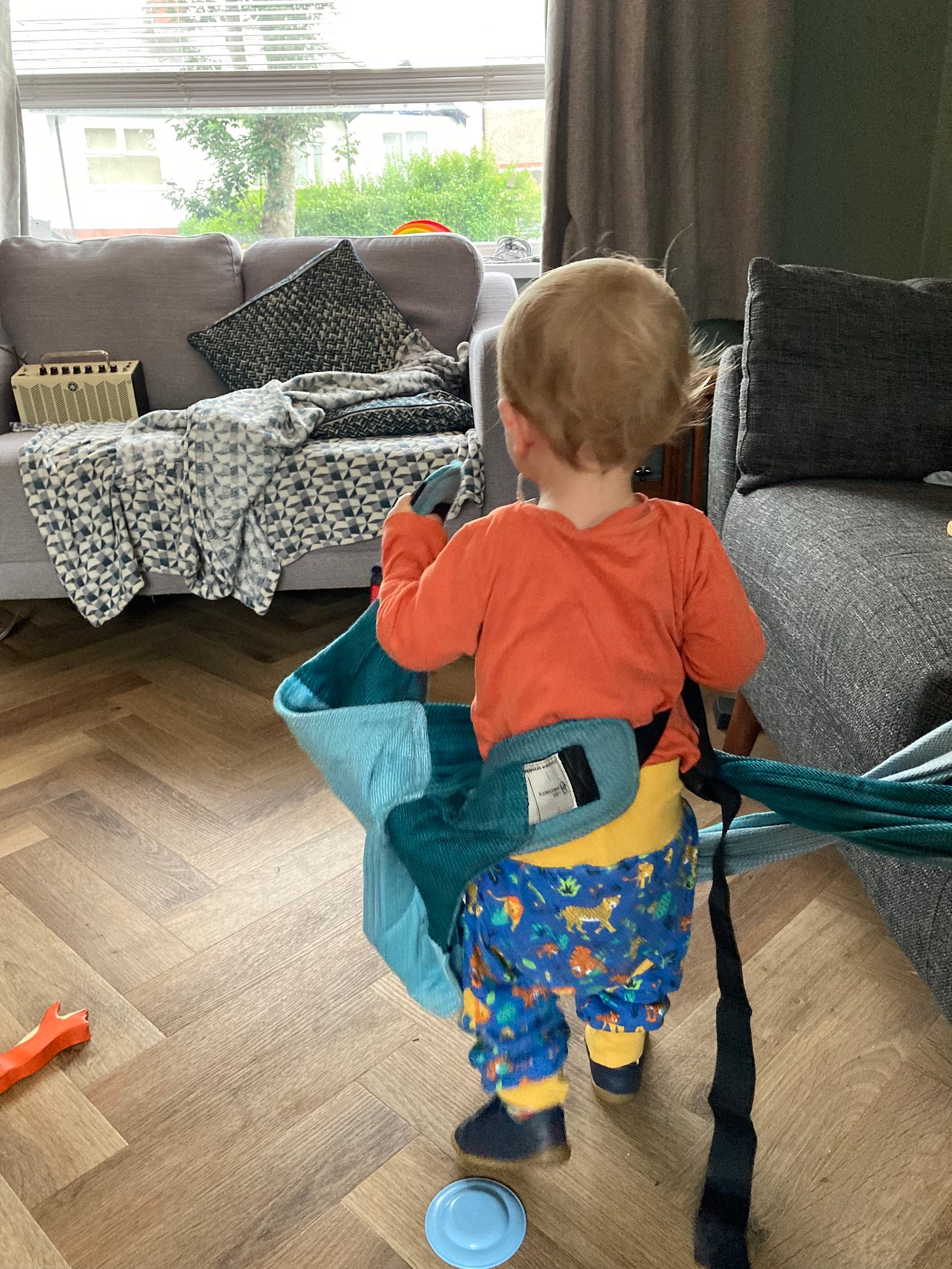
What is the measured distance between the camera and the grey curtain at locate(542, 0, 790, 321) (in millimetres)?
2631

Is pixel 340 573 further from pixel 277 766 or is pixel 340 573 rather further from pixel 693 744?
pixel 693 744

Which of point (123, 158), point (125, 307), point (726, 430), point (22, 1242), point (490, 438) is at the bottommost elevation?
point (22, 1242)

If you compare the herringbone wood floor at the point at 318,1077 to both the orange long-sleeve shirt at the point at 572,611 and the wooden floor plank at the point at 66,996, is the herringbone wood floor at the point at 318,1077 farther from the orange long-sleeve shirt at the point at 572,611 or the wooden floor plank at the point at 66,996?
the orange long-sleeve shirt at the point at 572,611

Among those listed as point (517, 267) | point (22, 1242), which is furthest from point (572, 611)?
point (517, 267)

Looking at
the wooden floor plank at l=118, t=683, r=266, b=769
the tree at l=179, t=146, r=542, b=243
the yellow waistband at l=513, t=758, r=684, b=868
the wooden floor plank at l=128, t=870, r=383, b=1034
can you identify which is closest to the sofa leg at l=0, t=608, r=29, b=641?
the wooden floor plank at l=118, t=683, r=266, b=769

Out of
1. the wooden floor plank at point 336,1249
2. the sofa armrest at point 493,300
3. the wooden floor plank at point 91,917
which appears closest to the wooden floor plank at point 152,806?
the wooden floor plank at point 91,917

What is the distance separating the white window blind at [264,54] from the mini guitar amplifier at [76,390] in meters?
1.18

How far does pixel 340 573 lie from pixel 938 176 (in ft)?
7.20

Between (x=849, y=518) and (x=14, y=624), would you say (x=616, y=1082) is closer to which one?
(x=849, y=518)

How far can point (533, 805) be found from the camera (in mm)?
784

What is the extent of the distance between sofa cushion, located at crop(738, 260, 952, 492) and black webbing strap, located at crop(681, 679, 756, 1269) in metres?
Answer: 0.94

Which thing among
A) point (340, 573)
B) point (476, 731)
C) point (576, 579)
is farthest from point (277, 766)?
point (576, 579)

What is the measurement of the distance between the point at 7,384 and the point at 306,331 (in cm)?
79

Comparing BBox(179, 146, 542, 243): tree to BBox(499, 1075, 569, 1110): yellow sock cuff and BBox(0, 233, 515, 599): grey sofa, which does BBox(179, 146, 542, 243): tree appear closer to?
BBox(0, 233, 515, 599): grey sofa
